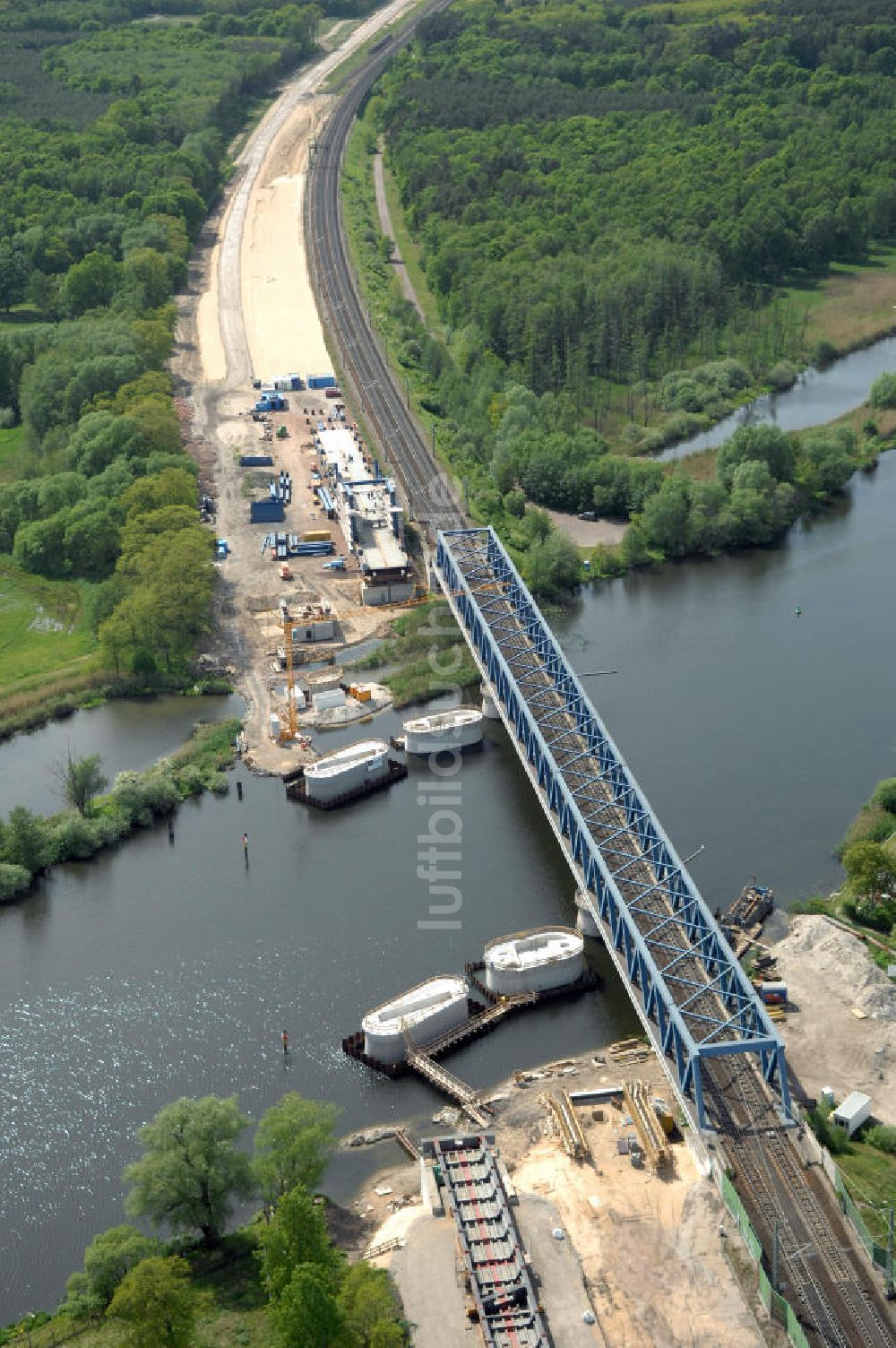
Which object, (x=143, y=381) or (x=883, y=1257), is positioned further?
(x=143, y=381)

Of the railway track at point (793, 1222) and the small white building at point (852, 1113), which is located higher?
the railway track at point (793, 1222)

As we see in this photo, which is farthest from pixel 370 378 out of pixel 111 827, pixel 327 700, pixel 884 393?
pixel 111 827

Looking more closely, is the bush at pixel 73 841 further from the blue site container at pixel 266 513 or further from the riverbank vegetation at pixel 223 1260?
the blue site container at pixel 266 513

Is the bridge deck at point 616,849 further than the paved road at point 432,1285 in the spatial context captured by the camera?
Yes

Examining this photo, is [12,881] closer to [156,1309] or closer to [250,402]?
[156,1309]

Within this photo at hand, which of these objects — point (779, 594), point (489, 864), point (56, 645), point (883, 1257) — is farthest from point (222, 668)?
point (883, 1257)

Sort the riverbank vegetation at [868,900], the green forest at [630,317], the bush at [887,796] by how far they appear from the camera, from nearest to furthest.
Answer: the riverbank vegetation at [868,900] < the bush at [887,796] < the green forest at [630,317]

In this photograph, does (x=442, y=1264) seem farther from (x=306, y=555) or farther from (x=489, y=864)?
(x=306, y=555)

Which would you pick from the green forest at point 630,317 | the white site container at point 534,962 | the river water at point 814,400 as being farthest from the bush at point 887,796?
the river water at point 814,400
